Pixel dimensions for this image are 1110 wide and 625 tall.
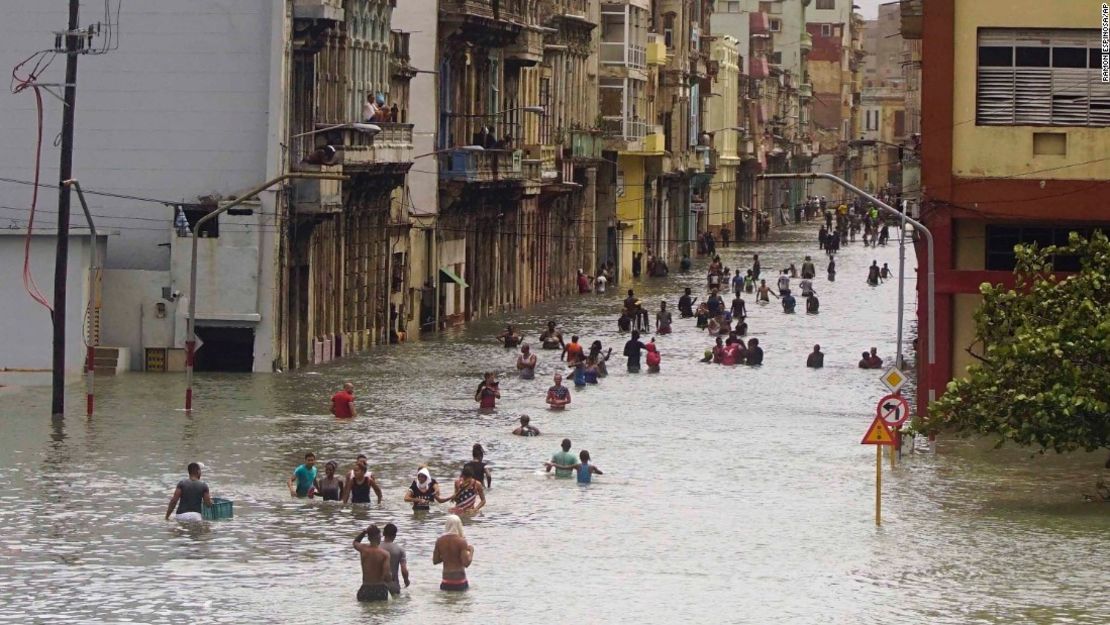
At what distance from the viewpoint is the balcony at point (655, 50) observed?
385ft

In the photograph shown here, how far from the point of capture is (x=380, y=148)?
68.4m

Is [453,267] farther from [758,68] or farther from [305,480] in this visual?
[758,68]

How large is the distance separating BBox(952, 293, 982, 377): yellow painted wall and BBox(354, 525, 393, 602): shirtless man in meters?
23.5

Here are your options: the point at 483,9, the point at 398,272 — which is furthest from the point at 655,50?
the point at 398,272

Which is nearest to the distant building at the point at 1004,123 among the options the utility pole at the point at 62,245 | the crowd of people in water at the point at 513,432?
the crowd of people in water at the point at 513,432

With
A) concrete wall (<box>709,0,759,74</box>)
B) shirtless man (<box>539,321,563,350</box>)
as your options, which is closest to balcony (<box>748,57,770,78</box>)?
concrete wall (<box>709,0,759,74</box>)

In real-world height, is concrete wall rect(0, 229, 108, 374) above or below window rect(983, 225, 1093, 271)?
below

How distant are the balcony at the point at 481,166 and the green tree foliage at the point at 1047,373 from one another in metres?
34.9

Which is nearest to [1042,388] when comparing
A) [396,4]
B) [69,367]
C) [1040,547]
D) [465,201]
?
[1040,547]

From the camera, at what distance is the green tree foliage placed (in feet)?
131

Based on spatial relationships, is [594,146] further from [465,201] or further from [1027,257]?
[1027,257]

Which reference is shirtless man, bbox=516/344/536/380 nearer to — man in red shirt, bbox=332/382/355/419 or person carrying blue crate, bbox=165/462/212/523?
man in red shirt, bbox=332/382/355/419

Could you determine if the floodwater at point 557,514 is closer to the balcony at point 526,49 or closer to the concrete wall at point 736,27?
the balcony at point 526,49

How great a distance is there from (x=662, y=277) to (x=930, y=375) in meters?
64.1
